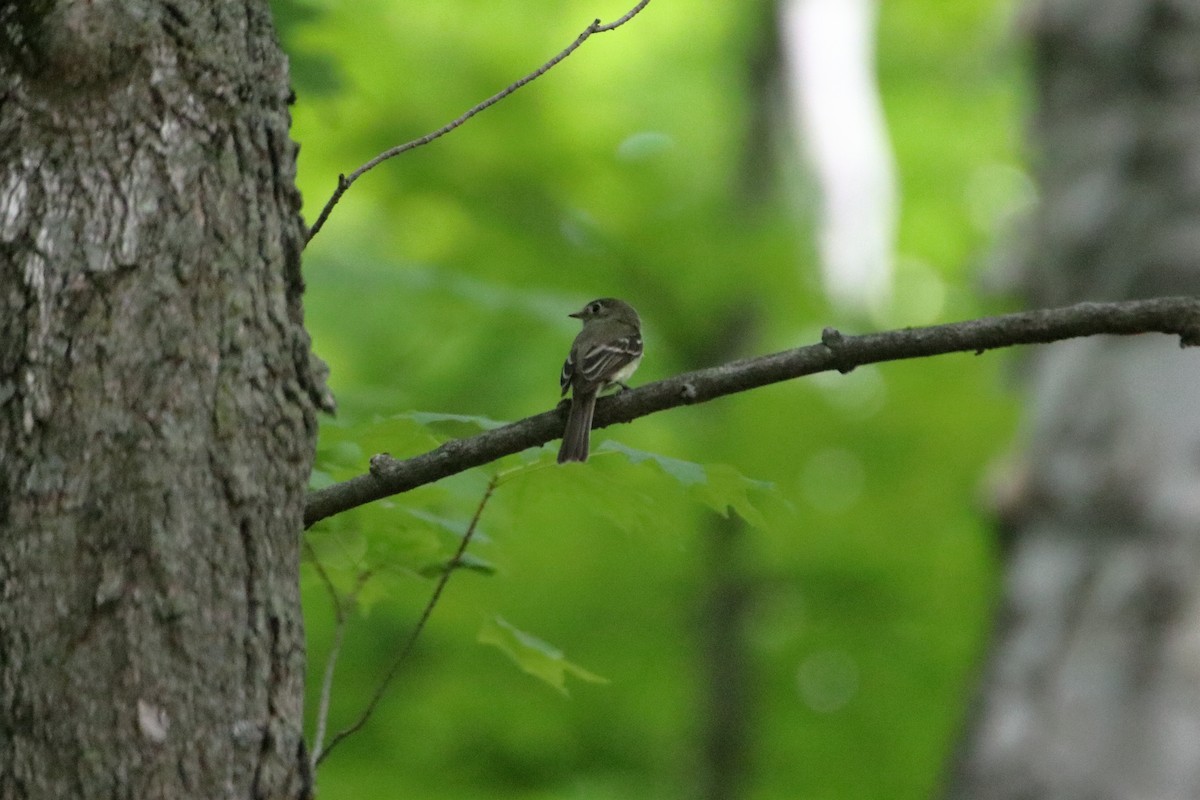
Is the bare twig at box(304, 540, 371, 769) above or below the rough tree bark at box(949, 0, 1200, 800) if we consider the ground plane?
below

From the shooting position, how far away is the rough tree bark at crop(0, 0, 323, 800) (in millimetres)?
2086

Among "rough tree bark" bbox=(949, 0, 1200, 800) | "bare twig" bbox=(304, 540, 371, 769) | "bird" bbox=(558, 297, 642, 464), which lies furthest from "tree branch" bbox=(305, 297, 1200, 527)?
"rough tree bark" bbox=(949, 0, 1200, 800)

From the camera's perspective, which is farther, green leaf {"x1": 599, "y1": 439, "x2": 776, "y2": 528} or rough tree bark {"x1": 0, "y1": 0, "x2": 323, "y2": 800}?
green leaf {"x1": 599, "y1": 439, "x2": 776, "y2": 528}

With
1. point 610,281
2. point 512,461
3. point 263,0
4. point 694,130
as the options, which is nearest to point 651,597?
point 610,281

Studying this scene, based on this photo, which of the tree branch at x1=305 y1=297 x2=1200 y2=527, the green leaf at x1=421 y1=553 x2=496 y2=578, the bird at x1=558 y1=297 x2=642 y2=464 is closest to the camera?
the tree branch at x1=305 y1=297 x2=1200 y2=527

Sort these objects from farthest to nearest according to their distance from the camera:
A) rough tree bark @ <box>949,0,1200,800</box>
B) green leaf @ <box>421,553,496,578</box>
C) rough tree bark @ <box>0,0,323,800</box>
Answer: rough tree bark @ <box>949,0,1200,800</box>
green leaf @ <box>421,553,496,578</box>
rough tree bark @ <box>0,0,323,800</box>

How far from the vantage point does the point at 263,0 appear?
99.3 inches

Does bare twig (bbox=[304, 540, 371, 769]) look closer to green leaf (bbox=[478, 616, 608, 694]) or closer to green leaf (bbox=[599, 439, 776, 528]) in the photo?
green leaf (bbox=[478, 616, 608, 694])

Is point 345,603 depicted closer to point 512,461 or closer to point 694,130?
point 512,461

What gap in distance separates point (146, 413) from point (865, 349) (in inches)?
48.6

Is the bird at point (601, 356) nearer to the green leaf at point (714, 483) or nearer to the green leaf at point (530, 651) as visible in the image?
→ the green leaf at point (530, 651)

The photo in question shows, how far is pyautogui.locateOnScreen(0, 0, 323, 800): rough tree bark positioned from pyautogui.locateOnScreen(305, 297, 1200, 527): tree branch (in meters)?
0.18

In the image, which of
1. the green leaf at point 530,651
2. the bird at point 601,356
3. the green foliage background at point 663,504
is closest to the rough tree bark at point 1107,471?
the green foliage background at point 663,504

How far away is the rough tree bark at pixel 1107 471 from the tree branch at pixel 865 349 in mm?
4509
